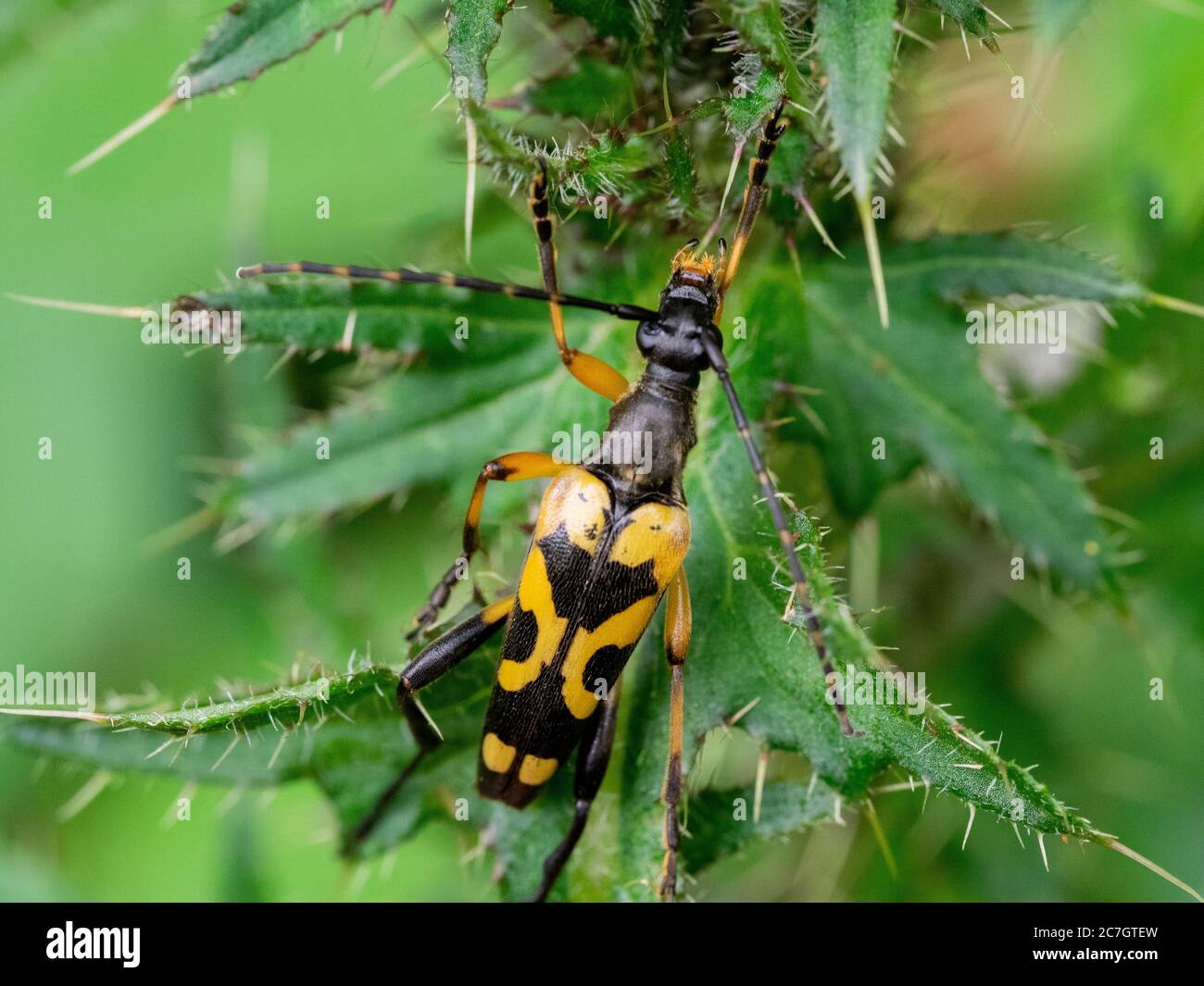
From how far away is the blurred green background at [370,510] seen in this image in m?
3.87

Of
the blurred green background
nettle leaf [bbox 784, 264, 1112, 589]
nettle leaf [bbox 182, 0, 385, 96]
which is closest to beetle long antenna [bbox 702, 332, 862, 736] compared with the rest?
nettle leaf [bbox 784, 264, 1112, 589]

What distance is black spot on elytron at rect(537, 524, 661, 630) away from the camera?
3012mm

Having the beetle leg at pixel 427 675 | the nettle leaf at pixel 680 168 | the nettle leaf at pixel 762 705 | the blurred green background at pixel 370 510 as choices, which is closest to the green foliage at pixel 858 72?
the nettle leaf at pixel 680 168

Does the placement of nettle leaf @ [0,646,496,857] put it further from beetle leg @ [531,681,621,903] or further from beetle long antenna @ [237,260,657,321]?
beetle long antenna @ [237,260,657,321]

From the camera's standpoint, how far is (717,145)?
9.16 ft

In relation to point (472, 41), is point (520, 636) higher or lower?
lower

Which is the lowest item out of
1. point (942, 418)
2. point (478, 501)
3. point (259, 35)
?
point (478, 501)

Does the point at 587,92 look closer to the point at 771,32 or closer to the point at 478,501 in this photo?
the point at 771,32

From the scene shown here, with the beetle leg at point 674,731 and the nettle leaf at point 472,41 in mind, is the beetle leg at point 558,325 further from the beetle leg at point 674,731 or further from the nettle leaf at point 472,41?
the beetle leg at point 674,731

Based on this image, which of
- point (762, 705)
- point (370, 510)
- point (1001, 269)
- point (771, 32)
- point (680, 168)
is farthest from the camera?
point (370, 510)

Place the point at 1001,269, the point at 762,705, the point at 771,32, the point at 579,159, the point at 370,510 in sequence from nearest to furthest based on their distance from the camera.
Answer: the point at 771,32 → the point at 579,159 → the point at 762,705 → the point at 1001,269 → the point at 370,510

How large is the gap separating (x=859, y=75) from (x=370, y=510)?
3.46m

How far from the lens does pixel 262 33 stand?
2467 mm

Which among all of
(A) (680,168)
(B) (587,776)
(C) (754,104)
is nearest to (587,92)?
(A) (680,168)
